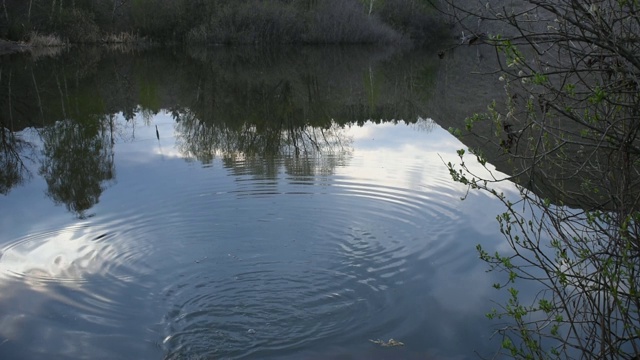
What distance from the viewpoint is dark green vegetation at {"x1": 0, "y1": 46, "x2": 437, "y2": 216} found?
11.8 m

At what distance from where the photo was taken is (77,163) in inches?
448

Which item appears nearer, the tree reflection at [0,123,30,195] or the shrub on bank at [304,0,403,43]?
the tree reflection at [0,123,30,195]

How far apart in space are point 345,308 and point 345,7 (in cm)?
4816

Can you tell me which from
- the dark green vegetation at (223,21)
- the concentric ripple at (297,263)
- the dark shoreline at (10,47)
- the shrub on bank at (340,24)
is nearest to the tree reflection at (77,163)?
the concentric ripple at (297,263)

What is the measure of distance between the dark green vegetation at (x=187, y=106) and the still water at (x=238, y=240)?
0.10 meters

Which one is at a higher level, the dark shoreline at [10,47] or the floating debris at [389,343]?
the dark shoreline at [10,47]

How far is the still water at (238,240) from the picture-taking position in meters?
5.31

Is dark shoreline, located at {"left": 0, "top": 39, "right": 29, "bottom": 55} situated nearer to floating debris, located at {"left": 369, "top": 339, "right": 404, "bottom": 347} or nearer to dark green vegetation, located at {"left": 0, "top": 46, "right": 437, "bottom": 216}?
dark green vegetation, located at {"left": 0, "top": 46, "right": 437, "bottom": 216}

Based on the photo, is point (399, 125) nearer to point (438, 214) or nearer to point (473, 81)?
point (438, 214)

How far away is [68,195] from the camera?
930cm

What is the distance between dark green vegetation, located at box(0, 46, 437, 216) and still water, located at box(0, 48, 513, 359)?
0.32 ft

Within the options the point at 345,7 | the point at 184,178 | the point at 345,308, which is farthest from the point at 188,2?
the point at 345,308

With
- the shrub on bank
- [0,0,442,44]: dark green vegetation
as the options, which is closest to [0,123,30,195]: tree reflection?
[0,0,442,44]: dark green vegetation

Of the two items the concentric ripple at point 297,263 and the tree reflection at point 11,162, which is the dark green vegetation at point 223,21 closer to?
the tree reflection at point 11,162
